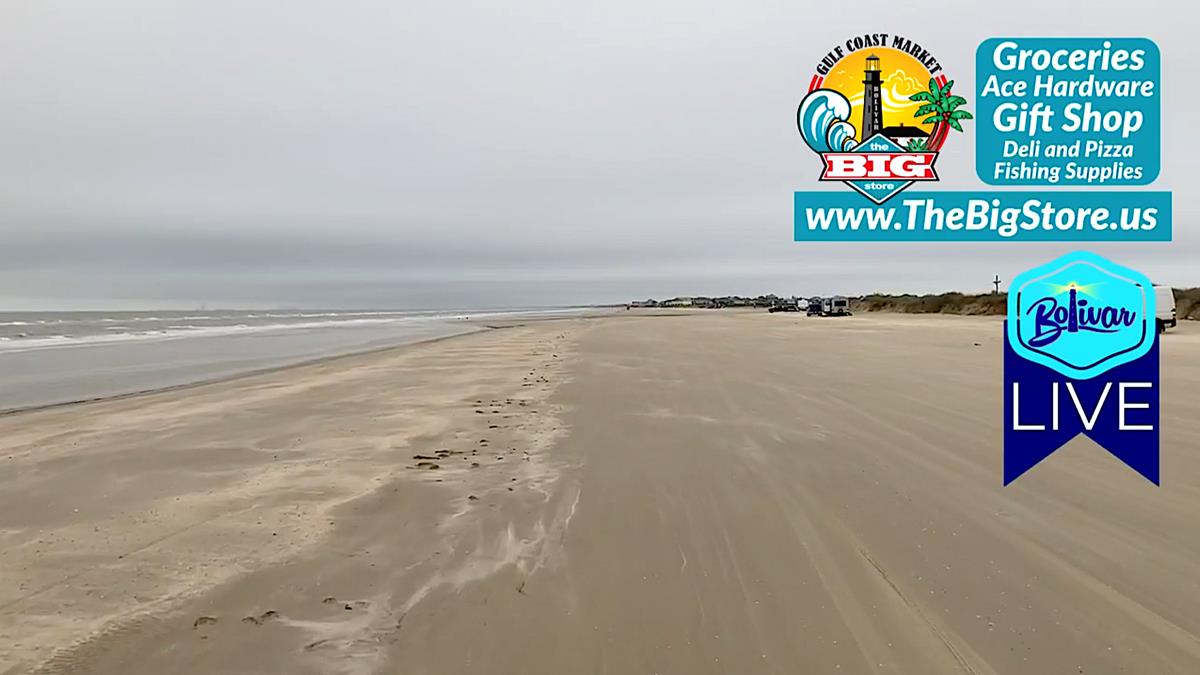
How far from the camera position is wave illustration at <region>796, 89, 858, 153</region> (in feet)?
38.2

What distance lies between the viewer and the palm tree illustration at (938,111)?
11.2 m

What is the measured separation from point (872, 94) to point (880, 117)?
1.38 feet

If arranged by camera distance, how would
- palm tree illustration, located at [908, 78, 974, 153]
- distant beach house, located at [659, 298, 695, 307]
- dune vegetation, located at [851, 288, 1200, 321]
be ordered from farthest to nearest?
distant beach house, located at [659, 298, 695, 307]
dune vegetation, located at [851, 288, 1200, 321]
palm tree illustration, located at [908, 78, 974, 153]

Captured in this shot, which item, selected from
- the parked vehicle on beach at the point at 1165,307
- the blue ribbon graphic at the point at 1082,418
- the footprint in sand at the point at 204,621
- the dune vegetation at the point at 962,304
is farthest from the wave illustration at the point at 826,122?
the dune vegetation at the point at 962,304

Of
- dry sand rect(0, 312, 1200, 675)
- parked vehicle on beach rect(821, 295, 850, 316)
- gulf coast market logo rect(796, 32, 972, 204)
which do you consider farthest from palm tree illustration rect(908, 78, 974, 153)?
parked vehicle on beach rect(821, 295, 850, 316)

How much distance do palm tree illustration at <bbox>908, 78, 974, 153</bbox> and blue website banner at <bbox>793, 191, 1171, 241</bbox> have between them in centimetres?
91

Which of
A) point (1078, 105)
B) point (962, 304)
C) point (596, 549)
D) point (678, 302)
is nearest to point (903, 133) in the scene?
point (1078, 105)

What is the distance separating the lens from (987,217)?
10992mm

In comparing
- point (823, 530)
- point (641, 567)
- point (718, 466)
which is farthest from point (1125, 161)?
point (641, 567)

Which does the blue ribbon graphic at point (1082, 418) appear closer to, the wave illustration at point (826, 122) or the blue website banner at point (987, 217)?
the blue website banner at point (987, 217)

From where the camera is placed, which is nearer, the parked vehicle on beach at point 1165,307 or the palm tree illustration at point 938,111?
the palm tree illustration at point 938,111

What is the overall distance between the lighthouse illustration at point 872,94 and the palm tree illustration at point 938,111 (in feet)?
2.03

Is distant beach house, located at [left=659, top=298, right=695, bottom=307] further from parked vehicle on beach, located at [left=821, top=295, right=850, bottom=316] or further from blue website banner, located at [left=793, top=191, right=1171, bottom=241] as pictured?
blue website banner, located at [left=793, top=191, right=1171, bottom=241]

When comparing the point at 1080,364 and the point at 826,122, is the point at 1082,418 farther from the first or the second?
the point at 826,122
